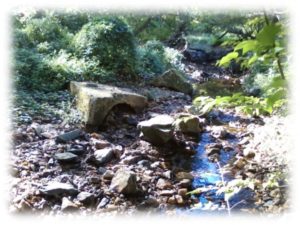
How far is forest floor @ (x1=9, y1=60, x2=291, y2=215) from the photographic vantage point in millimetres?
2574

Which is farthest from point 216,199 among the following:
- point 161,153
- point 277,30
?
point 277,30

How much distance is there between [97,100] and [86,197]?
1.45 meters

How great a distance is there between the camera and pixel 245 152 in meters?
3.66

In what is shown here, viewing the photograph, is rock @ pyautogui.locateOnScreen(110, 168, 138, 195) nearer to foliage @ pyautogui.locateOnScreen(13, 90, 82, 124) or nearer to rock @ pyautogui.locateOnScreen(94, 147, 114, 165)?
rock @ pyautogui.locateOnScreen(94, 147, 114, 165)

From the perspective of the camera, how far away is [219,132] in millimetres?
4270

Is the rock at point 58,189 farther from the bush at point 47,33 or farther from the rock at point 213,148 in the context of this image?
the bush at point 47,33

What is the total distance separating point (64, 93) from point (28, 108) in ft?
2.10

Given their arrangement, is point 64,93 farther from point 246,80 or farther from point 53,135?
point 246,80

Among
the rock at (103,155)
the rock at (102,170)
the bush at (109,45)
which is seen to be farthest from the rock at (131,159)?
the bush at (109,45)

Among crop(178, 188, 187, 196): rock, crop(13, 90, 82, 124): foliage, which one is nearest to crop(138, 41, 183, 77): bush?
crop(13, 90, 82, 124): foliage

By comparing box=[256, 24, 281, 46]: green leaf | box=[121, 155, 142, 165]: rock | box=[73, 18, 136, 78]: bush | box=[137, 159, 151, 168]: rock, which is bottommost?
box=[137, 159, 151, 168]: rock

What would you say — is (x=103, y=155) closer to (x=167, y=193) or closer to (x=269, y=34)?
(x=167, y=193)

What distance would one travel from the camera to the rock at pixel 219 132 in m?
4.20

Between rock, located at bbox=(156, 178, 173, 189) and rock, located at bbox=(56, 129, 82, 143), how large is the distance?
3.32 ft
